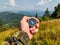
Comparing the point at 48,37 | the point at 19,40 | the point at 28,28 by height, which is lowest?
the point at 48,37

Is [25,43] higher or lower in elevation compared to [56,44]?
higher

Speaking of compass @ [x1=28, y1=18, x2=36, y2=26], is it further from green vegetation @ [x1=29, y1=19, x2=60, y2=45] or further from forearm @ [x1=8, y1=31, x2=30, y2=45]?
green vegetation @ [x1=29, y1=19, x2=60, y2=45]

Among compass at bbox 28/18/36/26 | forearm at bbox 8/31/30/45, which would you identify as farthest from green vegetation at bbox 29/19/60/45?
forearm at bbox 8/31/30/45

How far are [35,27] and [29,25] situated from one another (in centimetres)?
9

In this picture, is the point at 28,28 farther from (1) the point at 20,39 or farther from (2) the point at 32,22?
(1) the point at 20,39

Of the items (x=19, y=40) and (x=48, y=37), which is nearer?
(x=19, y=40)

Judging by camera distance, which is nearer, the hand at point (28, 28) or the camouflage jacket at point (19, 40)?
the camouflage jacket at point (19, 40)

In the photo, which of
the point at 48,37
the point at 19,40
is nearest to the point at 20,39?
the point at 19,40

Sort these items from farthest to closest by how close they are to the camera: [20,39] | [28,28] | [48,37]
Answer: [48,37] → [28,28] → [20,39]

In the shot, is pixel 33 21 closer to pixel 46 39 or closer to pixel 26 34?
pixel 26 34

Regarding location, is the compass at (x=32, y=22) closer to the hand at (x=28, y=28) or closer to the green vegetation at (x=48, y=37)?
the hand at (x=28, y=28)

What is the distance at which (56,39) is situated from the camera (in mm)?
5660

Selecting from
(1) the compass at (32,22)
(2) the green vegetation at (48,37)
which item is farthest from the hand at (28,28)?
(2) the green vegetation at (48,37)

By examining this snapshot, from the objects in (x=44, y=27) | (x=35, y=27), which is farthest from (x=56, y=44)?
(x=35, y=27)
